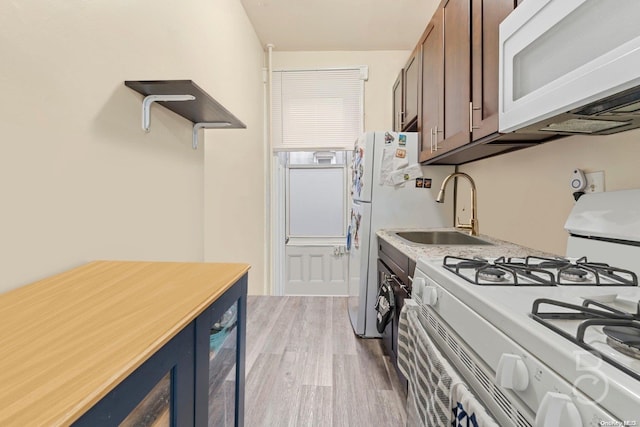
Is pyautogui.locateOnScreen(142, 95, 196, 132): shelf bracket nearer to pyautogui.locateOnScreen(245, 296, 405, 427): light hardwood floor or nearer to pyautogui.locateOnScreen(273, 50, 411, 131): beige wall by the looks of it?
pyautogui.locateOnScreen(245, 296, 405, 427): light hardwood floor

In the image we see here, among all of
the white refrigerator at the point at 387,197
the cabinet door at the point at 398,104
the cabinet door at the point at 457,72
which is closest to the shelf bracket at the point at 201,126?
the white refrigerator at the point at 387,197

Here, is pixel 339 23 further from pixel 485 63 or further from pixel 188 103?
pixel 188 103

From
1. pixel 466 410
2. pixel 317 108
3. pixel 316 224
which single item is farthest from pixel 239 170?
pixel 466 410

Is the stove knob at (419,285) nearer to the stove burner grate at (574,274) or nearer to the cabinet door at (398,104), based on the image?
the stove burner grate at (574,274)

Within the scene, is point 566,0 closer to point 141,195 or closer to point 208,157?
point 141,195

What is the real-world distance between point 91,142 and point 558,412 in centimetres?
137

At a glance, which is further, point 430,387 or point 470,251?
point 470,251

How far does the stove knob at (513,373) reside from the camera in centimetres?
57

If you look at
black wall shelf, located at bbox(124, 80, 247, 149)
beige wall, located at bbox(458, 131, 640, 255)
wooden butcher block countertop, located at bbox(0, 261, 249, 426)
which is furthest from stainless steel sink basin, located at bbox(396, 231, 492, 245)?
wooden butcher block countertop, located at bbox(0, 261, 249, 426)

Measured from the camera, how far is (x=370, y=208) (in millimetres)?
2479

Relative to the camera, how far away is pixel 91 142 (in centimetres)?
109

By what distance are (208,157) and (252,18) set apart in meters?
1.64

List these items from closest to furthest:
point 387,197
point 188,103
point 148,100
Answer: point 148,100 < point 188,103 < point 387,197

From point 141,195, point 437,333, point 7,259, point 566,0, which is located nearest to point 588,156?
point 566,0
